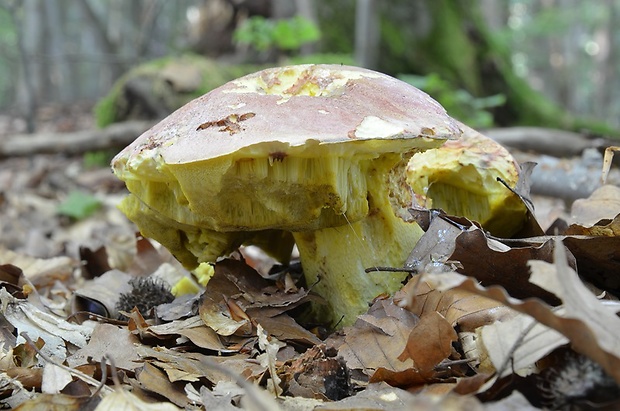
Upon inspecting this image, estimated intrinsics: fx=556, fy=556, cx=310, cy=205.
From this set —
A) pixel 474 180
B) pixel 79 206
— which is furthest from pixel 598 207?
pixel 79 206

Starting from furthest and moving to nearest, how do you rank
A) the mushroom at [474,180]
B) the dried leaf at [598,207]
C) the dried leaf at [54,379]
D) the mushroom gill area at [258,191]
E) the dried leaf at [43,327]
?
the dried leaf at [598,207] < the mushroom at [474,180] < the dried leaf at [43,327] < the mushroom gill area at [258,191] < the dried leaf at [54,379]

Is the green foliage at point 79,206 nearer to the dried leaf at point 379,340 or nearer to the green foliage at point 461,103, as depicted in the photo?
the green foliage at point 461,103

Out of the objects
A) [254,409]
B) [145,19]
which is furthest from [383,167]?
[145,19]

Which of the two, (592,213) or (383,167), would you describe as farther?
(592,213)

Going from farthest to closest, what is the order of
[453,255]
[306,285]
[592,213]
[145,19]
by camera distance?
[145,19]
[592,213]
[306,285]
[453,255]

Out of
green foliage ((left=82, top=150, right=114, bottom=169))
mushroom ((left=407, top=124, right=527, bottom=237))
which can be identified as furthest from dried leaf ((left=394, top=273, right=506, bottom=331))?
green foliage ((left=82, top=150, right=114, bottom=169))

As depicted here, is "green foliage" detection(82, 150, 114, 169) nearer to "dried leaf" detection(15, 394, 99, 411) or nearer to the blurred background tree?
the blurred background tree

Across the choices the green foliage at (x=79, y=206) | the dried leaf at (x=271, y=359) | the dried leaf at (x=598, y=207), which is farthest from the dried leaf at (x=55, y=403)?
the green foliage at (x=79, y=206)

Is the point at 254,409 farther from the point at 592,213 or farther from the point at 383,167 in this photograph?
the point at 592,213
